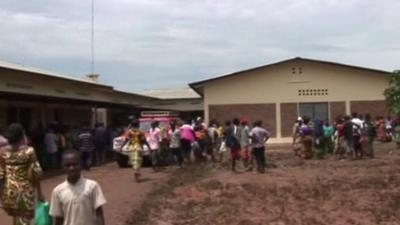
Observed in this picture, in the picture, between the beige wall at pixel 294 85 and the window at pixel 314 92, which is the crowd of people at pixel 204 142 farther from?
Answer: the window at pixel 314 92

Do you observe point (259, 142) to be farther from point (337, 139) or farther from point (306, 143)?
point (337, 139)

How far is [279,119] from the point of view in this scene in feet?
138

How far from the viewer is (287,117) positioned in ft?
138

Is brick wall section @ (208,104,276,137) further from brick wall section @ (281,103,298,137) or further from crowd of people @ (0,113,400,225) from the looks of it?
crowd of people @ (0,113,400,225)

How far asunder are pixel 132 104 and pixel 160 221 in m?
32.7

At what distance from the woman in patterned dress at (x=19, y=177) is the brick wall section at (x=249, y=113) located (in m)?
34.3

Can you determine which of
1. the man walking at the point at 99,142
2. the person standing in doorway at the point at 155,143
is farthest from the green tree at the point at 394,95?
the man walking at the point at 99,142

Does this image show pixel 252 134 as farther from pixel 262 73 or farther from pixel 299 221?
pixel 262 73

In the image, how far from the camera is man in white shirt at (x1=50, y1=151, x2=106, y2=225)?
655cm

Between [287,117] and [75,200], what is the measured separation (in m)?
36.0

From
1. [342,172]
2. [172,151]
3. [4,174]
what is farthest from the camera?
[172,151]

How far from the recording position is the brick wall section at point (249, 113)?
42.2 metres

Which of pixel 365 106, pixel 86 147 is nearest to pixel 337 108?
pixel 365 106

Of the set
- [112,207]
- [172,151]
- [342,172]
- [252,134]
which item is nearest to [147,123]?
[172,151]
